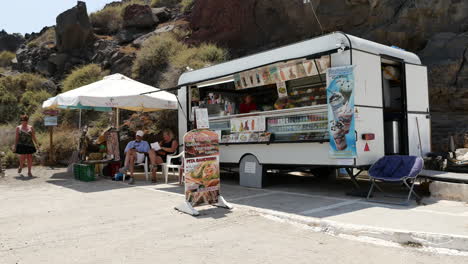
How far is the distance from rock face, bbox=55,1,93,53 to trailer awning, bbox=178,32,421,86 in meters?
18.9

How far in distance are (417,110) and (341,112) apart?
2.46 meters

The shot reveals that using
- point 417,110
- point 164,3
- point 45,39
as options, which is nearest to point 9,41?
point 45,39

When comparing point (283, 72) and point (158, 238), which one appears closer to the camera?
point (158, 238)

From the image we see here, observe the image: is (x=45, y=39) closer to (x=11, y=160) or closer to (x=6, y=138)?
(x=6, y=138)

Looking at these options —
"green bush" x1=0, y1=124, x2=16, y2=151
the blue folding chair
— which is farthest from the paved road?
"green bush" x1=0, y1=124, x2=16, y2=151

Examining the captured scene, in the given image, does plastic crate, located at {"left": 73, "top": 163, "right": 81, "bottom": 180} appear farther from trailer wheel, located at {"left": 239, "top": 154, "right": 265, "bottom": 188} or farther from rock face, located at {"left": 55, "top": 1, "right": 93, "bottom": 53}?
rock face, located at {"left": 55, "top": 1, "right": 93, "bottom": 53}

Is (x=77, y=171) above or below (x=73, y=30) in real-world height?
below

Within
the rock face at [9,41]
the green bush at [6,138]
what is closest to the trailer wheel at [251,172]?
the green bush at [6,138]

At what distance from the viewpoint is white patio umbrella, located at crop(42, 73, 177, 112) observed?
10.4 m

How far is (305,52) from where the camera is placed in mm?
7699

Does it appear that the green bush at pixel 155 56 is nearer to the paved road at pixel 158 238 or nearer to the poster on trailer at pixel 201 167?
the paved road at pixel 158 238

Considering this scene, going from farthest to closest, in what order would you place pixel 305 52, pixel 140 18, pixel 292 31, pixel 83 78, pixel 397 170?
pixel 140 18 < pixel 83 78 < pixel 292 31 < pixel 305 52 < pixel 397 170

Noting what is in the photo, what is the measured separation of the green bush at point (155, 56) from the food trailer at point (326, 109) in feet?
29.5

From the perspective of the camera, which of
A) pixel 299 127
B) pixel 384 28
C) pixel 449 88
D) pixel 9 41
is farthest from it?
pixel 9 41
